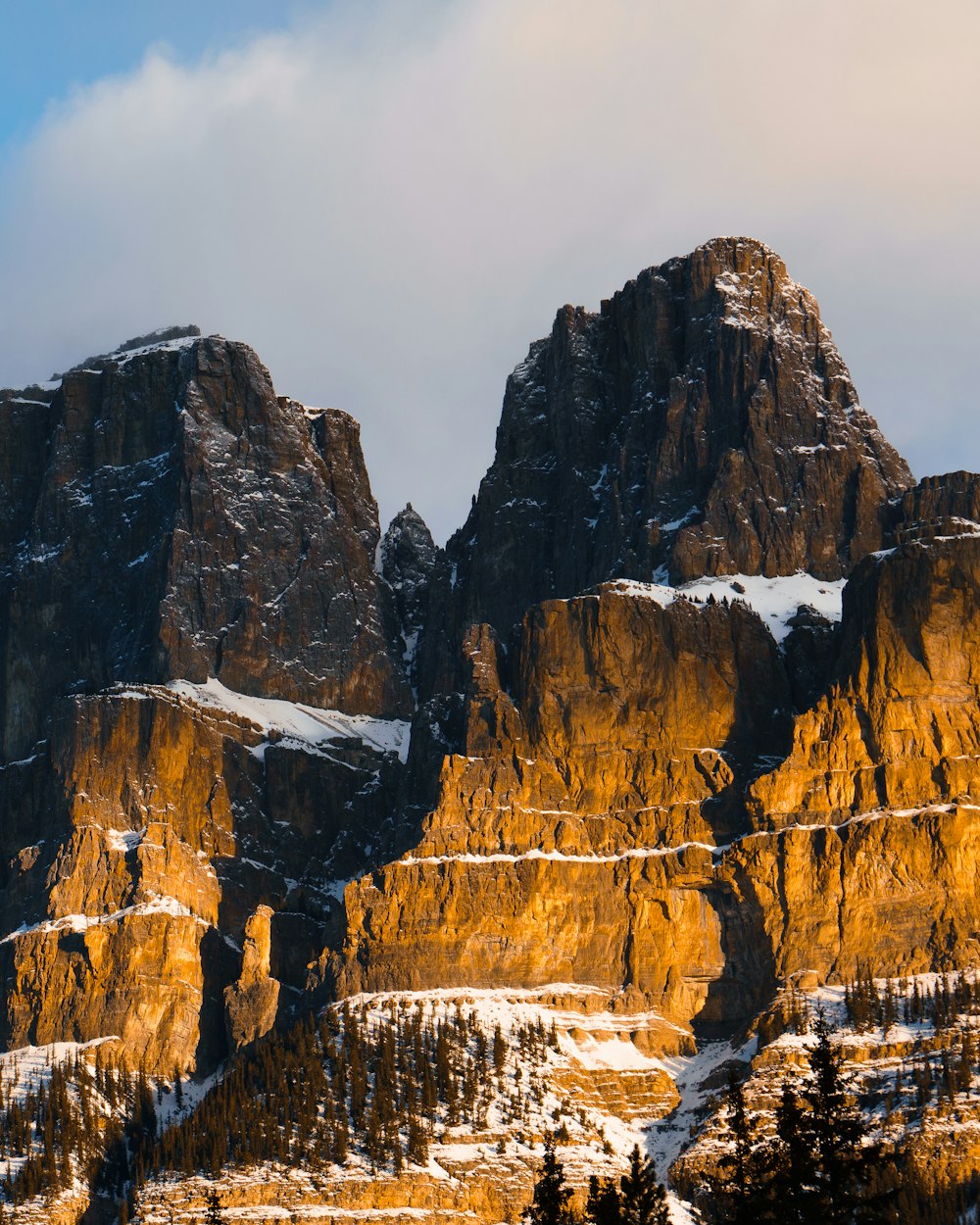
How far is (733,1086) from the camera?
11606 cm

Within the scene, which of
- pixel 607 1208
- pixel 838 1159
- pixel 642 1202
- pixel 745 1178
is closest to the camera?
pixel 838 1159

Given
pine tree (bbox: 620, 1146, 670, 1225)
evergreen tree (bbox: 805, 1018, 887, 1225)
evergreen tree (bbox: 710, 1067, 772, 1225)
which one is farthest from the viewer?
pine tree (bbox: 620, 1146, 670, 1225)

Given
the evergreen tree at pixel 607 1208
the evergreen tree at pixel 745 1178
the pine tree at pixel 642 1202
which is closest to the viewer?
the evergreen tree at pixel 745 1178

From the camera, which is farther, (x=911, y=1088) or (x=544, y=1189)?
(x=911, y=1088)

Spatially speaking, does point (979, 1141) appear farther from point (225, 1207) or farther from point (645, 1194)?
point (645, 1194)

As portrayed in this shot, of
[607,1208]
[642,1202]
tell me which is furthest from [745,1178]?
[607,1208]

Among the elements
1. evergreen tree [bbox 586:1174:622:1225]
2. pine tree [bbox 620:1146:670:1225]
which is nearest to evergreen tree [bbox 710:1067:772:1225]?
pine tree [bbox 620:1146:670:1225]

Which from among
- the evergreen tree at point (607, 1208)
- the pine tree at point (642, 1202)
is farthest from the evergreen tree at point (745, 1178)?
the evergreen tree at point (607, 1208)

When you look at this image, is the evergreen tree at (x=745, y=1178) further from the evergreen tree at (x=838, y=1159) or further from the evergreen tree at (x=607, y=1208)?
the evergreen tree at (x=607, y=1208)

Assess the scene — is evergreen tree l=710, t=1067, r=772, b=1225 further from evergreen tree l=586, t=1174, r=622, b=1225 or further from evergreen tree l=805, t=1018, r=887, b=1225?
evergreen tree l=586, t=1174, r=622, b=1225

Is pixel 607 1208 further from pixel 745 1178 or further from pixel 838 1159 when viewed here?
pixel 838 1159

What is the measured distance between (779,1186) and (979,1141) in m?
95.6

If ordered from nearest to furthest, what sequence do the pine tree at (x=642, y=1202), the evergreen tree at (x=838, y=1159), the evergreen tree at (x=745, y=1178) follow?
the evergreen tree at (x=838, y=1159)
the evergreen tree at (x=745, y=1178)
the pine tree at (x=642, y=1202)

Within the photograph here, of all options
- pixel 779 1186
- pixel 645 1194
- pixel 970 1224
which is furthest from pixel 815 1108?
pixel 970 1224
